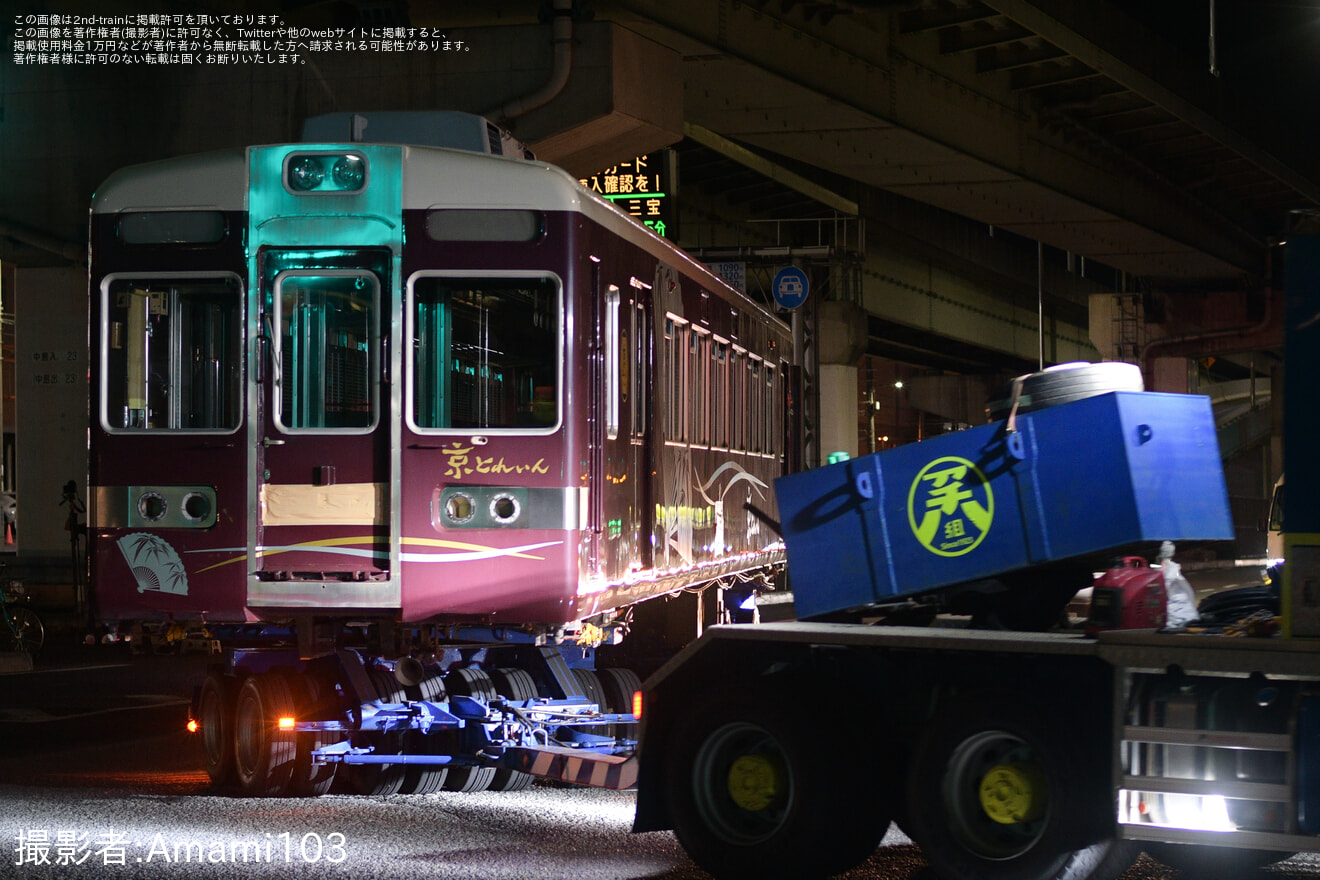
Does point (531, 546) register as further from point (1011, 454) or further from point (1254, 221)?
point (1254, 221)

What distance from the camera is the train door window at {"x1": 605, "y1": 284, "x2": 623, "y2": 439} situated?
10008 millimetres

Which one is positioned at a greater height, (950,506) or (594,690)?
(950,506)

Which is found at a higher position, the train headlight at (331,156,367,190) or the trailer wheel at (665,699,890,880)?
the train headlight at (331,156,367,190)

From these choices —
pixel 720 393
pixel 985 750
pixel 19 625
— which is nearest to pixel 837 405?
pixel 19 625

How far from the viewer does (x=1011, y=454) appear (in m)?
7.38

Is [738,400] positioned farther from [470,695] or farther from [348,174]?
[348,174]

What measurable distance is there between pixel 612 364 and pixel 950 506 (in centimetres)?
310

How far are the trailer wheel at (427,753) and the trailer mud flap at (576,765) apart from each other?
0.86m

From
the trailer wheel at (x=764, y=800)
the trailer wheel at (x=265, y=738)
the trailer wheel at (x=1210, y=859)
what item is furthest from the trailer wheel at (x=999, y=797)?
the trailer wheel at (x=265, y=738)

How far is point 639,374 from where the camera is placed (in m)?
11.0

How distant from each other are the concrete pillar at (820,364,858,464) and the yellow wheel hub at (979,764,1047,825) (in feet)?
118

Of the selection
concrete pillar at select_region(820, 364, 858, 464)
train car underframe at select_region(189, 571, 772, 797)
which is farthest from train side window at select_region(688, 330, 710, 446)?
concrete pillar at select_region(820, 364, 858, 464)

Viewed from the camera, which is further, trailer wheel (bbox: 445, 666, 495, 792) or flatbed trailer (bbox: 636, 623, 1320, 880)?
trailer wheel (bbox: 445, 666, 495, 792)

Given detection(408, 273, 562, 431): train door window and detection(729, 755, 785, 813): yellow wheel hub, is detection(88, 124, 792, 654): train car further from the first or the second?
detection(729, 755, 785, 813): yellow wheel hub
